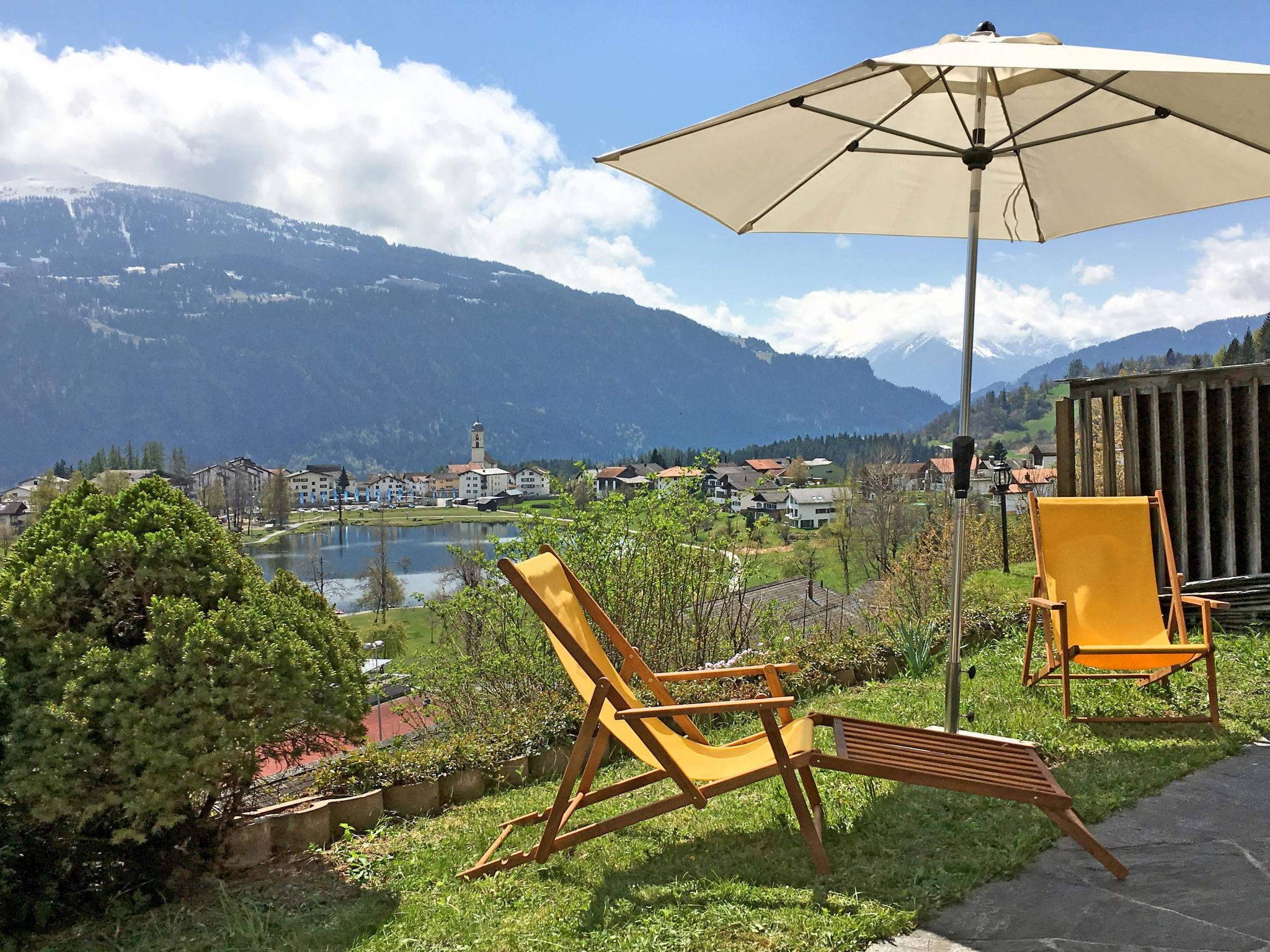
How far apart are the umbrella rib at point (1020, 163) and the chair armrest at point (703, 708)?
2.32 m

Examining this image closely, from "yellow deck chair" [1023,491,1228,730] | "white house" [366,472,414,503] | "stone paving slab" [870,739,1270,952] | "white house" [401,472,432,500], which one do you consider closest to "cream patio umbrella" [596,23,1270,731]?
"stone paving slab" [870,739,1270,952]

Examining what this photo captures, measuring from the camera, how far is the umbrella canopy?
2.92 meters

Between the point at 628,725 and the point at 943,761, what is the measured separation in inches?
38.0

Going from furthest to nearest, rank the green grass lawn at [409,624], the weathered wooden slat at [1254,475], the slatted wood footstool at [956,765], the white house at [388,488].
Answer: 1. the white house at [388,488]
2. the green grass lawn at [409,624]
3. the weathered wooden slat at [1254,475]
4. the slatted wood footstool at [956,765]

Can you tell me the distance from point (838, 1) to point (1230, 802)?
6.24 metres

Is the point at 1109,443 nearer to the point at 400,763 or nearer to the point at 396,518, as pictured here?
the point at 400,763

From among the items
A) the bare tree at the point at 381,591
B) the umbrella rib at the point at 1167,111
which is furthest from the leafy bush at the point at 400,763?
the bare tree at the point at 381,591

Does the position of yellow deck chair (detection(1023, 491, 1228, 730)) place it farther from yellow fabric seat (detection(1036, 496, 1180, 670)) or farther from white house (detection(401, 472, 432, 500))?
white house (detection(401, 472, 432, 500))

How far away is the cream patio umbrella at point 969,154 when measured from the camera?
9.58 feet

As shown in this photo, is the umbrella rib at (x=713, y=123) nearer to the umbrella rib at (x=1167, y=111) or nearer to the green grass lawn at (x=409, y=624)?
the umbrella rib at (x=1167, y=111)

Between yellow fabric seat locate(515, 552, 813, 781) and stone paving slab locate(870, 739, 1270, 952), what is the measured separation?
63cm

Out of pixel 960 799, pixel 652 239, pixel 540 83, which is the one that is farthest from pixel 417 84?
pixel 652 239

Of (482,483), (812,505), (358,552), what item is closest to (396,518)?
(482,483)

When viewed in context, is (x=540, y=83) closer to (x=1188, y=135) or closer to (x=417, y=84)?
(x=417, y=84)
